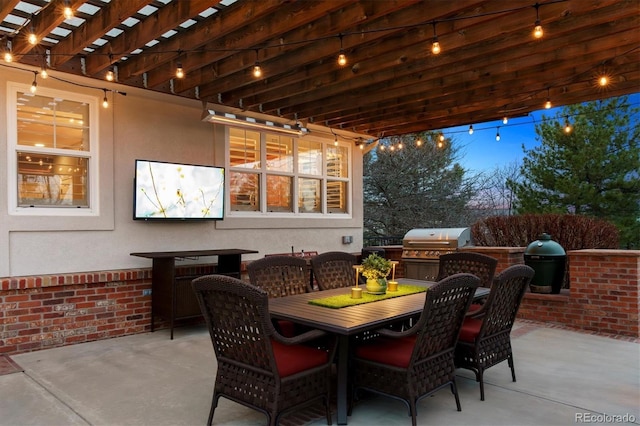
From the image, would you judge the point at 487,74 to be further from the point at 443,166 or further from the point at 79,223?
the point at 443,166

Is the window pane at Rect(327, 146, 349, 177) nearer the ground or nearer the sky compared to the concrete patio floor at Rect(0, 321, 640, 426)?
nearer the sky

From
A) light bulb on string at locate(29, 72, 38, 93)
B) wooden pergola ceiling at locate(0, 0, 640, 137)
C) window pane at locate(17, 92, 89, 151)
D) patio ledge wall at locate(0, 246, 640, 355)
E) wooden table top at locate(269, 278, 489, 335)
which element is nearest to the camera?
wooden table top at locate(269, 278, 489, 335)

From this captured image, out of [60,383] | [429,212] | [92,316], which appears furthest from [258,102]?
[429,212]

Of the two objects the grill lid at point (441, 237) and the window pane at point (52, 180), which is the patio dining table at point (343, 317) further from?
the grill lid at point (441, 237)

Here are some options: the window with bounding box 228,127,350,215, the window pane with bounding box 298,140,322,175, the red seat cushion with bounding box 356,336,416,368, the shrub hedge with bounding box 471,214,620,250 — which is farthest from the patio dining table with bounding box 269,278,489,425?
the shrub hedge with bounding box 471,214,620,250

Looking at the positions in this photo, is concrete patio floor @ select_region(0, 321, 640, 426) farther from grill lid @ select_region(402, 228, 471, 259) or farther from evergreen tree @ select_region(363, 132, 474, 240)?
evergreen tree @ select_region(363, 132, 474, 240)

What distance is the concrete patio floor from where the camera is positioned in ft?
9.77

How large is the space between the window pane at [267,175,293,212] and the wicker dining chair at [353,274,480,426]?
411 cm

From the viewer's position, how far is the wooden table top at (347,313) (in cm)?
280

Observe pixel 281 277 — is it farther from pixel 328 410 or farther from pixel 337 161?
pixel 337 161

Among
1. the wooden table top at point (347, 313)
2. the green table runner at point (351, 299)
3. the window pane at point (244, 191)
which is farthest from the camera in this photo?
the window pane at point (244, 191)

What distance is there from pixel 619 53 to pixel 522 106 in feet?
6.50

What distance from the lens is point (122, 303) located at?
17.5 ft

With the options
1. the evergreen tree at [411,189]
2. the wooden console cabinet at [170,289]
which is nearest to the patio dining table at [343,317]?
the wooden console cabinet at [170,289]
